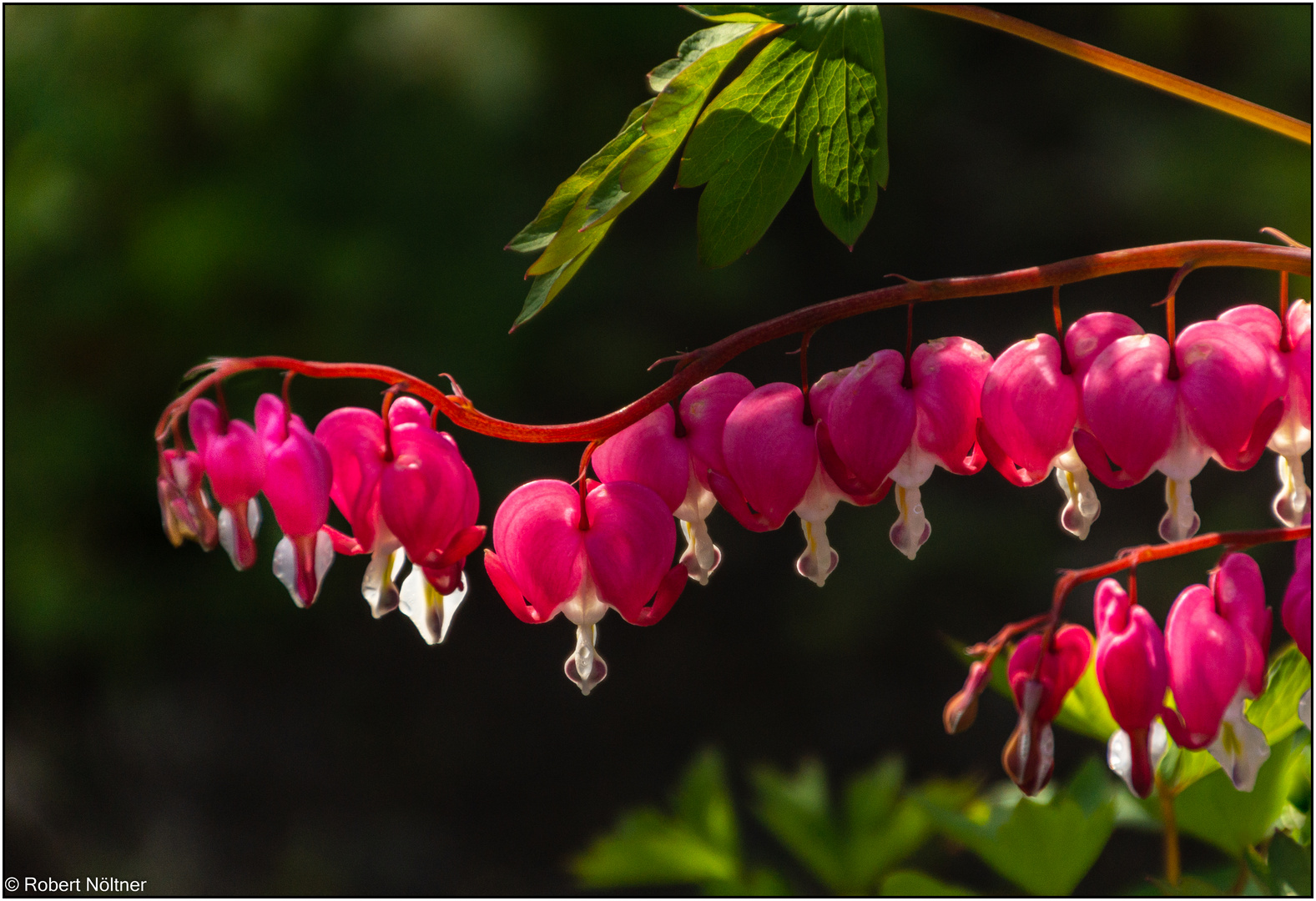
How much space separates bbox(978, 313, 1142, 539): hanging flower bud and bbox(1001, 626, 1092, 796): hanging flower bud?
0.06m

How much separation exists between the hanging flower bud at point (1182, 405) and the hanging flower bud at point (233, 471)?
1.27 ft

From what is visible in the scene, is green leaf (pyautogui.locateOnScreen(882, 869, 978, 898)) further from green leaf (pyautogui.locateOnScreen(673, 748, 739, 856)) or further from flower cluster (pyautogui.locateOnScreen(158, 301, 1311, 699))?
green leaf (pyautogui.locateOnScreen(673, 748, 739, 856))

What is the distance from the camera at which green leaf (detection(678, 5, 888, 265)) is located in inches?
20.5

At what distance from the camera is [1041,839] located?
2.61ft

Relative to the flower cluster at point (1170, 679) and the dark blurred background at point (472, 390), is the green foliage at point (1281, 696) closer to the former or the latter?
the flower cluster at point (1170, 679)

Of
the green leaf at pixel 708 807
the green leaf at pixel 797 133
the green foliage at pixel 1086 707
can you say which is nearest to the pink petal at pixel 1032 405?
the green leaf at pixel 797 133

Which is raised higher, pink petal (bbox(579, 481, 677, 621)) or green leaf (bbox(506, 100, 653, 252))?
green leaf (bbox(506, 100, 653, 252))

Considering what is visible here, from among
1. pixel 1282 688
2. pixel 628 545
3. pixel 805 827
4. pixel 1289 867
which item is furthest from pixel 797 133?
pixel 805 827

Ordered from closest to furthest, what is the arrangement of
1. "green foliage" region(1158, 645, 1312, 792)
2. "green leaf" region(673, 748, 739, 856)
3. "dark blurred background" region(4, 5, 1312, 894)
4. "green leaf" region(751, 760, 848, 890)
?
"green foliage" region(1158, 645, 1312, 792)
"green leaf" region(751, 760, 848, 890)
"green leaf" region(673, 748, 739, 856)
"dark blurred background" region(4, 5, 1312, 894)

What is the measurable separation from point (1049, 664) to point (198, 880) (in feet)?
9.52

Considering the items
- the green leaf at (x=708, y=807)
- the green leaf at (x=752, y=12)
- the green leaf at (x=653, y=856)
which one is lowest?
the green leaf at (x=653, y=856)

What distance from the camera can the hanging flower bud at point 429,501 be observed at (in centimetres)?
48

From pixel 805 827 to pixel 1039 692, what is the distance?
2.47ft

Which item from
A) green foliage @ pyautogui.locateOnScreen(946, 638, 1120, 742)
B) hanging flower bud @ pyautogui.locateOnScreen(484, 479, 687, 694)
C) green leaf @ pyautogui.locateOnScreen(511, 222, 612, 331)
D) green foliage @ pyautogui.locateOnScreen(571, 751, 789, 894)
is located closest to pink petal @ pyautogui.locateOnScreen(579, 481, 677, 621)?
hanging flower bud @ pyautogui.locateOnScreen(484, 479, 687, 694)
